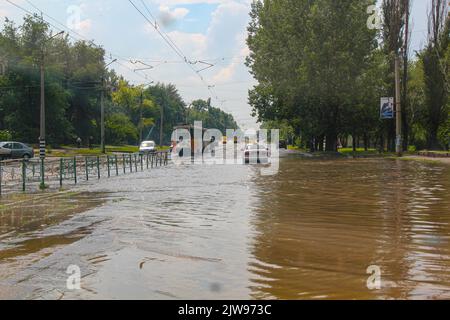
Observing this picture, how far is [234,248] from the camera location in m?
8.35

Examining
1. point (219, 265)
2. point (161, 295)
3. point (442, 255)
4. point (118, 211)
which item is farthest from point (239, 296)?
point (118, 211)

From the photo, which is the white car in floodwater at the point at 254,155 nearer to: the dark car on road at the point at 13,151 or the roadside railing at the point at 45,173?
the roadside railing at the point at 45,173

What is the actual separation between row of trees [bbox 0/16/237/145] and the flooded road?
31.3 meters

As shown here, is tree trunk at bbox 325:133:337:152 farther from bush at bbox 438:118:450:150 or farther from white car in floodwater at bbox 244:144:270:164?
white car in floodwater at bbox 244:144:270:164

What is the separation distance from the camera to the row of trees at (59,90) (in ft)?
207

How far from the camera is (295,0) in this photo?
171ft

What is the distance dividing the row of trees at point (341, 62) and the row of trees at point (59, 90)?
63.3 ft

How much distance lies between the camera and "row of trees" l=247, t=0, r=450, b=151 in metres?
50.1

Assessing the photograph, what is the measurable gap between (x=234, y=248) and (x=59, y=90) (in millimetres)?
61163

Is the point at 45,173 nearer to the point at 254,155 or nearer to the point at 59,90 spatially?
the point at 254,155

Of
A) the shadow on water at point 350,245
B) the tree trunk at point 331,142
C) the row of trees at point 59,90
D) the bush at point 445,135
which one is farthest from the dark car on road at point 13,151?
the bush at point 445,135

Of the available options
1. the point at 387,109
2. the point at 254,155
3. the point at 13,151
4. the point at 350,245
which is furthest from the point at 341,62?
the point at 350,245
